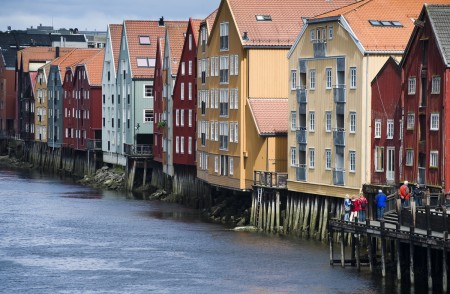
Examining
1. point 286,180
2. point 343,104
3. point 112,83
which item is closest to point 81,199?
point 112,83

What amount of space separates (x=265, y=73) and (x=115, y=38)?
179 ft

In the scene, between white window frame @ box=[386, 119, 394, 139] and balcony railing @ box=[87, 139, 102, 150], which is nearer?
white window frame @ box=[386, 119, 394, 139]

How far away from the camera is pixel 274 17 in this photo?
10006 cm

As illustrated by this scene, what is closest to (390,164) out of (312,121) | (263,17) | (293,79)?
(312,121)

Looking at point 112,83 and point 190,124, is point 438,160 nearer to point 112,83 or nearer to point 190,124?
point 190,124

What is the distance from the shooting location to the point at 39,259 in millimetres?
80312

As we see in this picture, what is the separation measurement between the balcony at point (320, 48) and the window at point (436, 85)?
12.3 meters

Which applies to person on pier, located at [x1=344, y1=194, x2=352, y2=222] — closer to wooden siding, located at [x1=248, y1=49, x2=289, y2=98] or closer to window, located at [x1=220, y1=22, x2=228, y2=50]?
wooden siding, located at [x1=248, y1=49, x2=289, y2=98]

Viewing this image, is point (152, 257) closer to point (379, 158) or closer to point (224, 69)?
point (379, 158)

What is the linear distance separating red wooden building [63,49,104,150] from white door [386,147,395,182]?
79.5m

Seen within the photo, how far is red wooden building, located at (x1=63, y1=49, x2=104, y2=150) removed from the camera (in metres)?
158

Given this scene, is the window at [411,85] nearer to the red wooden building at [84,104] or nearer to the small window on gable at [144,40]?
the small window on gable at [144,40]

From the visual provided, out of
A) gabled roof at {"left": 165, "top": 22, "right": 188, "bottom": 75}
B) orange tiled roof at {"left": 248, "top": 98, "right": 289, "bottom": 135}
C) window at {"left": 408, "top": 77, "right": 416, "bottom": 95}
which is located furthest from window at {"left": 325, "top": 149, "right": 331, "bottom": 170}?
gabled roof at {"left": 165, "top": 22, "right": 188, "bottom": 75}

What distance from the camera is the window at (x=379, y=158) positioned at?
263 feet
